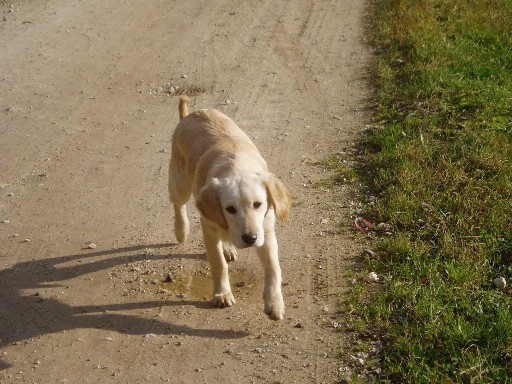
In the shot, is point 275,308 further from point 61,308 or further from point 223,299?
A: point 61,308

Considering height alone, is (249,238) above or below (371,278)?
above

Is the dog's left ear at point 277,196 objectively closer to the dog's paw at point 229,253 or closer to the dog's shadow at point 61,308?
the dog's shadow at point 61,308

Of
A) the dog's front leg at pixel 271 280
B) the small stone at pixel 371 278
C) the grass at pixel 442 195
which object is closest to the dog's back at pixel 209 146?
the dog's front leg at pixel 271 280

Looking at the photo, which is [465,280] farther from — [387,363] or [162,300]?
[162,300]

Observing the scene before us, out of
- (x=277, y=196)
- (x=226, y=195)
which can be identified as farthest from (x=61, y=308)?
(x=277, y=196)

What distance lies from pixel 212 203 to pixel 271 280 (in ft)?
2.20

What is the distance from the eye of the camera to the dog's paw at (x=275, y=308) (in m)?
4.73

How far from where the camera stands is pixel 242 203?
4.49m

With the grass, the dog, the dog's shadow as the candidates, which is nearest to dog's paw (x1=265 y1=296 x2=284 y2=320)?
the dog

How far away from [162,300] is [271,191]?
3.83 ft

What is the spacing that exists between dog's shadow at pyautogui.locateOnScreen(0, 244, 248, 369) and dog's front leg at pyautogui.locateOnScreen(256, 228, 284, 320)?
9.5 inches

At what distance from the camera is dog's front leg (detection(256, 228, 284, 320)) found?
4746mm

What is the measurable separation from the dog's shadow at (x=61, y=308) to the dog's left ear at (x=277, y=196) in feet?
2.61

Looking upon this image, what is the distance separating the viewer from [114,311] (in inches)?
199
